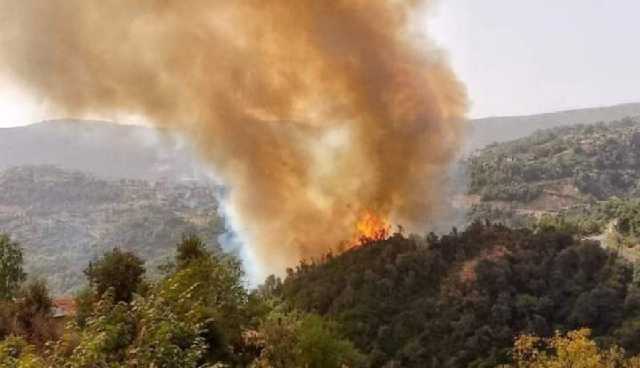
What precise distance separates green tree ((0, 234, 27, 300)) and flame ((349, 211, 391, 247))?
107 feet

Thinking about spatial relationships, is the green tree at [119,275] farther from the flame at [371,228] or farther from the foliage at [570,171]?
the foliage at [570,171]

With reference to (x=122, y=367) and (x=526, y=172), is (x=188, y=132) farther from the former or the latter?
(x=526, y=172)

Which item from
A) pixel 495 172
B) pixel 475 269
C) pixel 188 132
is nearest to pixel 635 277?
pixel 475 269

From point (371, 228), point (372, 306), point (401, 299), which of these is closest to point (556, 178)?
point (371, 228)

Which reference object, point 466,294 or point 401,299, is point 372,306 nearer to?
point 401,299

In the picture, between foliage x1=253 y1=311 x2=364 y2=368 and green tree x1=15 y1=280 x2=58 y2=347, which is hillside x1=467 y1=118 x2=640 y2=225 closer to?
foliage x1=253 y1=311 x2=364 y2=368

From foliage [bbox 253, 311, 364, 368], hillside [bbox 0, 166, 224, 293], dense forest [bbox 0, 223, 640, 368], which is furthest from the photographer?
hillside [bbox 0, 166, 224, 293]

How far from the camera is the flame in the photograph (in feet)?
222

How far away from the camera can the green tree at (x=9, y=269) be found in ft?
140

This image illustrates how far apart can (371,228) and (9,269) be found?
34.5m

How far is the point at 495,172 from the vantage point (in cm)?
14288

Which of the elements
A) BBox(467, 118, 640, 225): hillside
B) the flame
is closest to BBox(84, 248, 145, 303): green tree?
the flame

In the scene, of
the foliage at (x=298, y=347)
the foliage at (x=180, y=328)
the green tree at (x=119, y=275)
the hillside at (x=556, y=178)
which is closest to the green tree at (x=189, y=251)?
the foliage at (x=180, y=328)

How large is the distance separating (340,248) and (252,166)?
A: 1473 cm
